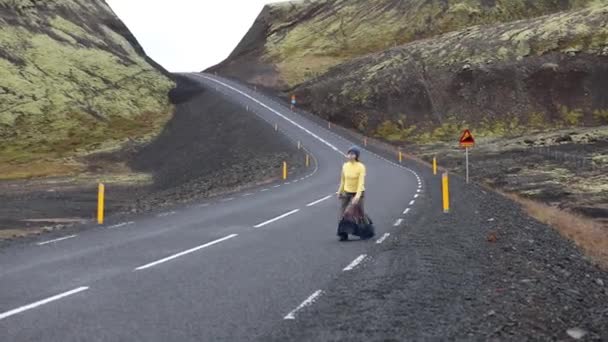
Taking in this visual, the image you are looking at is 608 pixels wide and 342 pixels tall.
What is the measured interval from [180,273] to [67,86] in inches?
2931

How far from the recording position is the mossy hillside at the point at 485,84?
2657 inches

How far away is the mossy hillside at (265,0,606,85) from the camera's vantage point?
10425 centimetres

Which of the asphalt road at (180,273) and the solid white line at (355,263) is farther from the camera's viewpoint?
the solid white line at (355,263)

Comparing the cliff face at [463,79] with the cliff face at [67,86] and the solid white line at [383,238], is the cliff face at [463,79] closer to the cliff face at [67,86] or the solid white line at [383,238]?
the cliff face at [67,86]

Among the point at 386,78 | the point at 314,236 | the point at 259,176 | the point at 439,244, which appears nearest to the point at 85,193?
the point at 259,176

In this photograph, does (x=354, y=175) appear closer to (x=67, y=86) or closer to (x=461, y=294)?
(x=461, y=294)

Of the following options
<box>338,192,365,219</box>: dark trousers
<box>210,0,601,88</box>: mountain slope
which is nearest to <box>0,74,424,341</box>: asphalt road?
<box>338,192,365,219</box>: dark trousers

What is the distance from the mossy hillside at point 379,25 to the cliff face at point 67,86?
2174cm

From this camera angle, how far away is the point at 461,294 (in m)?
8.60

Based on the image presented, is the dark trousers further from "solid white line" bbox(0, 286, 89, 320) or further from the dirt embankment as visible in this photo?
the dirt embankment

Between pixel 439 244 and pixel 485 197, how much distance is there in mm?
12921

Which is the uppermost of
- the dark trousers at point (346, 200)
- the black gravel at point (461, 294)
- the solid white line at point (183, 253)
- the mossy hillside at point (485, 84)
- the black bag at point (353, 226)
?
the mossy hillside at point (485, 84)

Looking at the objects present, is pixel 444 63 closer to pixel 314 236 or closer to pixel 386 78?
pixel 386 78

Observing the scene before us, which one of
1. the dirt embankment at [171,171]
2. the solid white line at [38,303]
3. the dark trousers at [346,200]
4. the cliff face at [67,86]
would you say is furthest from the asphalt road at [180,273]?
the cliff face at [67,86]
